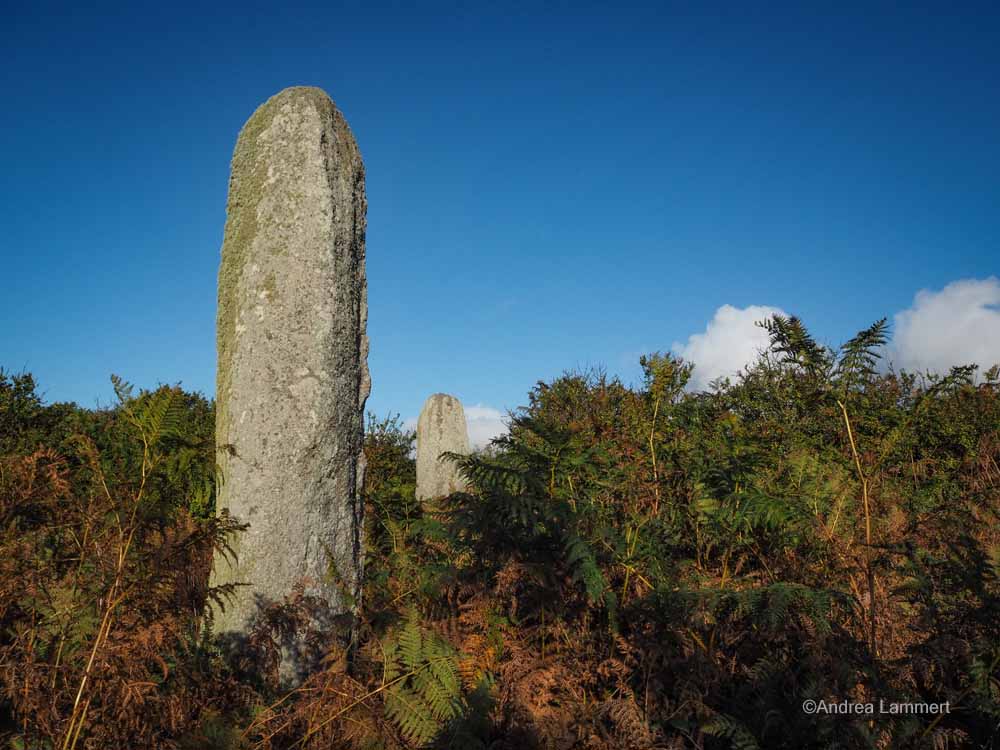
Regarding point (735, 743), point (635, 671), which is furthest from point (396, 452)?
point (735, 743)

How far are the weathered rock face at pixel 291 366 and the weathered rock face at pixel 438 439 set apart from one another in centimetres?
618

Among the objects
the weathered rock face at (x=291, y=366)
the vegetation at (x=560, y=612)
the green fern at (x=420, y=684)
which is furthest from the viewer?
the weathered rock face at (x=291, y=366)

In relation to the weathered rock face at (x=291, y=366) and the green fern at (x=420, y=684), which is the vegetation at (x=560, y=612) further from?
the weathered rock face at (x=291, y=366)

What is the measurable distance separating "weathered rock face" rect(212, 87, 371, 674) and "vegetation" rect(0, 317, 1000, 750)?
1.32 feet

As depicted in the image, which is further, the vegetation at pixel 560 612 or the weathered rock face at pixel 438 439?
the weathered rock face at pixel 438 439

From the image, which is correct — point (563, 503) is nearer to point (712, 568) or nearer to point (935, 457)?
point (712, 568)

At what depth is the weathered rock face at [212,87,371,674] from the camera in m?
4.21

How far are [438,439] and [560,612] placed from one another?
794 centimetres

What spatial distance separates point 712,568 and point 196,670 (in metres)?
2.84

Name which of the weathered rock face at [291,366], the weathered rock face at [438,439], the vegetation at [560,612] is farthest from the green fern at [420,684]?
the weathered rock face at [438,439]

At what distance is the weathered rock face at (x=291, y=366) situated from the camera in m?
4.21

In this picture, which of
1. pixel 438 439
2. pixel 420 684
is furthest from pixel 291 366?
pixel 438 439

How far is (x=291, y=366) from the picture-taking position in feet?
14.3

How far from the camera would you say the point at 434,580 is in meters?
3.80
